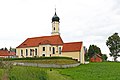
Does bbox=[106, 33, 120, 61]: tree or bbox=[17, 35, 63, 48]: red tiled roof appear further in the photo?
bbox=[106, 33, 120, 61]: tree

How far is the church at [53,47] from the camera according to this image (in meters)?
66.6

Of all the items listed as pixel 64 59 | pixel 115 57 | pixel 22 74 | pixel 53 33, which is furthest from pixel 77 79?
pixel 115 57

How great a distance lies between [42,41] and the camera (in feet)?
237

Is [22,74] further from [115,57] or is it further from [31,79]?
[115,57]

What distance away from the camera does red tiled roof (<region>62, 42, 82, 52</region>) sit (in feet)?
218

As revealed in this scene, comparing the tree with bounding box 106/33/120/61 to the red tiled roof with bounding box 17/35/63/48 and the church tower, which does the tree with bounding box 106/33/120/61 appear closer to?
the church tower

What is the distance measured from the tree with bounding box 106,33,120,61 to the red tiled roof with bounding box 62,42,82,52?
104ft

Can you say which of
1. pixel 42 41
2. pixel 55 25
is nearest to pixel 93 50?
pixel 55 25

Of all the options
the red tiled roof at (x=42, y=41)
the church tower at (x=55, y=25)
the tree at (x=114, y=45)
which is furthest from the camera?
the tree at (x=114, y=45)

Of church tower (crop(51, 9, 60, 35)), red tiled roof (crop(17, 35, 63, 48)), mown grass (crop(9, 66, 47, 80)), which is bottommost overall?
mown grass (crop(9, 66, 47, 80))

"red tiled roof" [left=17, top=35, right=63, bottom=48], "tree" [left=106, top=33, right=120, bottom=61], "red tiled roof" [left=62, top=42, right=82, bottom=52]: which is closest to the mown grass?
"red tiled roof" [left=62, top=42, right=82, bottom=52]

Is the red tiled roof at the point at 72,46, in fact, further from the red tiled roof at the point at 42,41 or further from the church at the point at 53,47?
the red tiled roof at the point at 42,41

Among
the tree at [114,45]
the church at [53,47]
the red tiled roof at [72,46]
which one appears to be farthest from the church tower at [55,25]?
the tree at [114,45]

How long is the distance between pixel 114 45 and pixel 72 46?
33.6m
